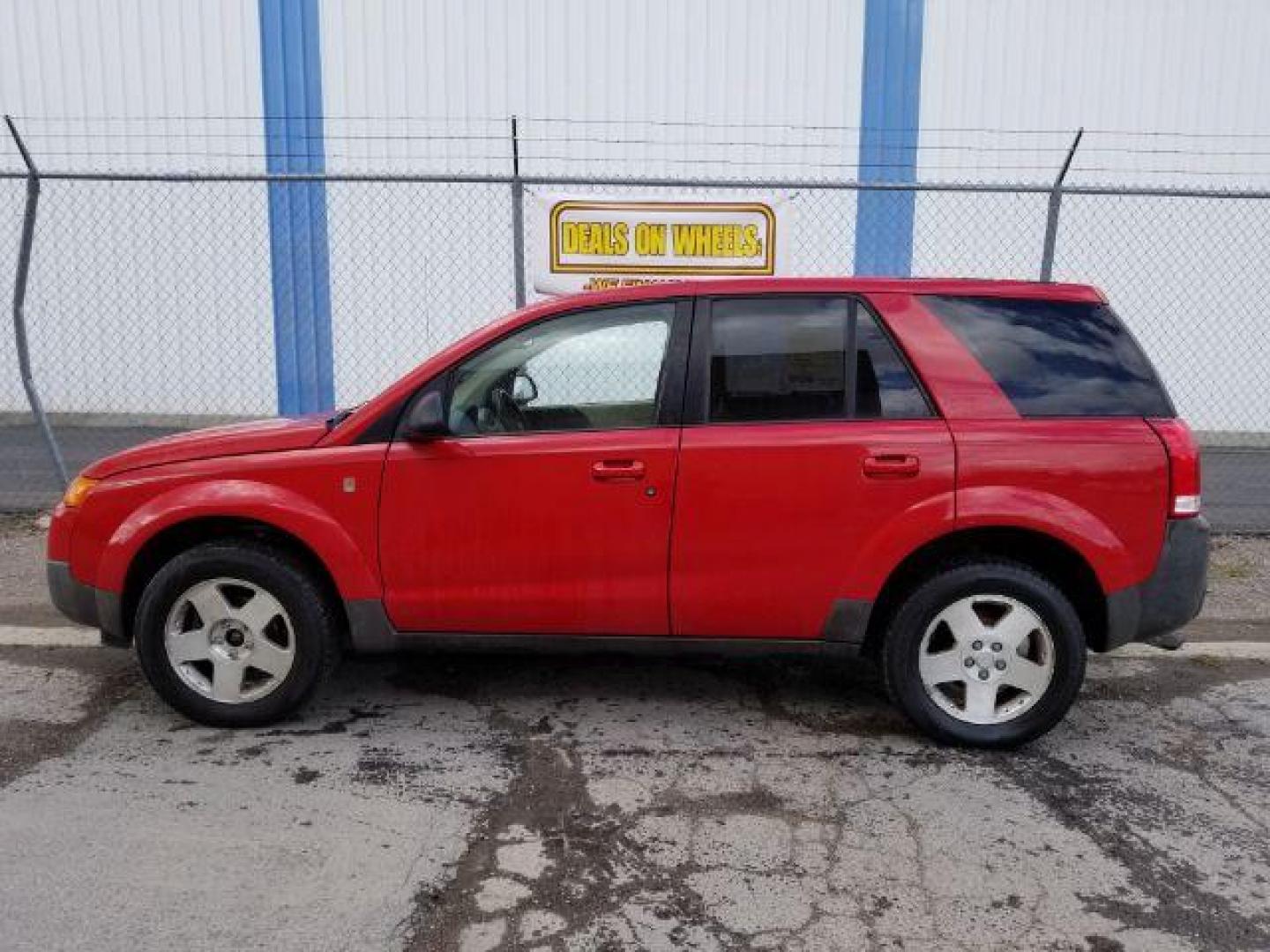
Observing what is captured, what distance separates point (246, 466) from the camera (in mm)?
3934

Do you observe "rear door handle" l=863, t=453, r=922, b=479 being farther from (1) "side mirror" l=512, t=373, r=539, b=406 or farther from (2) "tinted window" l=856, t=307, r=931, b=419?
(1) "side mirror" l=512, t=373, r=539, b=406

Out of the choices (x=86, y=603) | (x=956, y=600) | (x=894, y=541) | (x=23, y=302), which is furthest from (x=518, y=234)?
(x=956, y=600)

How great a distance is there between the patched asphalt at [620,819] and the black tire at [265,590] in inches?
→ 4.2

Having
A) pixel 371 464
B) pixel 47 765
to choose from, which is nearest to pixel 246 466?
pixel 371 464

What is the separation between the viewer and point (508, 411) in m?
3.99

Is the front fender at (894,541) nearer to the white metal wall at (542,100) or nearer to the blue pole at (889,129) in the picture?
the blue pole at (889,129)

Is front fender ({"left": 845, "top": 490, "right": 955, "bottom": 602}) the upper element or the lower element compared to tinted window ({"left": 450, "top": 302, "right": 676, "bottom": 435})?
lower

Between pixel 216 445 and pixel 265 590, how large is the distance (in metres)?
0.58

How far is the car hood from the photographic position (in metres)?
3.98

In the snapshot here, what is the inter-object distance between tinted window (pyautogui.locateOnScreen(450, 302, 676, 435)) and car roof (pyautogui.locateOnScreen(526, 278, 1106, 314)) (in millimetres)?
51

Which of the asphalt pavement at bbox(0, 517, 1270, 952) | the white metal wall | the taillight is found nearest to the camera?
the asphalt pavement at bbox(0, 517, 1270, 952)

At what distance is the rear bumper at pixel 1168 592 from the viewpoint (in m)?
3.80

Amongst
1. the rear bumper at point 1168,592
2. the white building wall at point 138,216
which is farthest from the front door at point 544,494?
the white building wall at point 138,216

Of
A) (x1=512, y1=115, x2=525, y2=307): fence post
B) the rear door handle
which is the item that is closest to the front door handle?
the rear door handle
